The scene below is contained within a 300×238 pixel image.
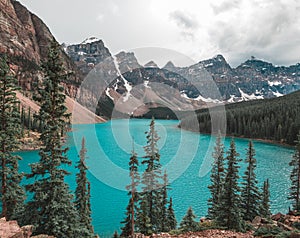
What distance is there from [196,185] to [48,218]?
1194 inches

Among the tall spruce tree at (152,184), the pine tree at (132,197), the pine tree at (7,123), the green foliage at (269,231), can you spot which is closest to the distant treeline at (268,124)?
the tall spruce tree at (152,184)

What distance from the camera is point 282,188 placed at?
120 feet

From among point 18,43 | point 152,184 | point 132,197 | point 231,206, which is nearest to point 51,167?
point 132,197

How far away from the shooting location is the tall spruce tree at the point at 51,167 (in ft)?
37.0

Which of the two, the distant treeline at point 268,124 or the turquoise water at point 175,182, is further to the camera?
the distant treeline at point 268,124

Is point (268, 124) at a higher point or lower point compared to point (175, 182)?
higher

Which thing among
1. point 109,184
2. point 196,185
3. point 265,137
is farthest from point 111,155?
point 265,137

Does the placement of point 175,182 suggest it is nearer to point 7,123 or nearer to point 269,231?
point 269,231

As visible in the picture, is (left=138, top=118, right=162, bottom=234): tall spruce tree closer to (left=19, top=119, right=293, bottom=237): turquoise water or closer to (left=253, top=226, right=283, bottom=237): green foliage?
(left=19, top=119, right=293, bottom=237): turquoise water

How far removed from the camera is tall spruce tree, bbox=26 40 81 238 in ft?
37.0

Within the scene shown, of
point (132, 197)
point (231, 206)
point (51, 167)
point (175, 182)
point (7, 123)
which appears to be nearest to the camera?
point (51, 167)

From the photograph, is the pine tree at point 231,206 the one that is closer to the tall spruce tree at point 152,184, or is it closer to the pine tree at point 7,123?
the tall spruce tree at point 152,184

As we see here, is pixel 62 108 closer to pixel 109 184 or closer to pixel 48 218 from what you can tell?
pixel 48 218

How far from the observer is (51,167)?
1190 centimetres
